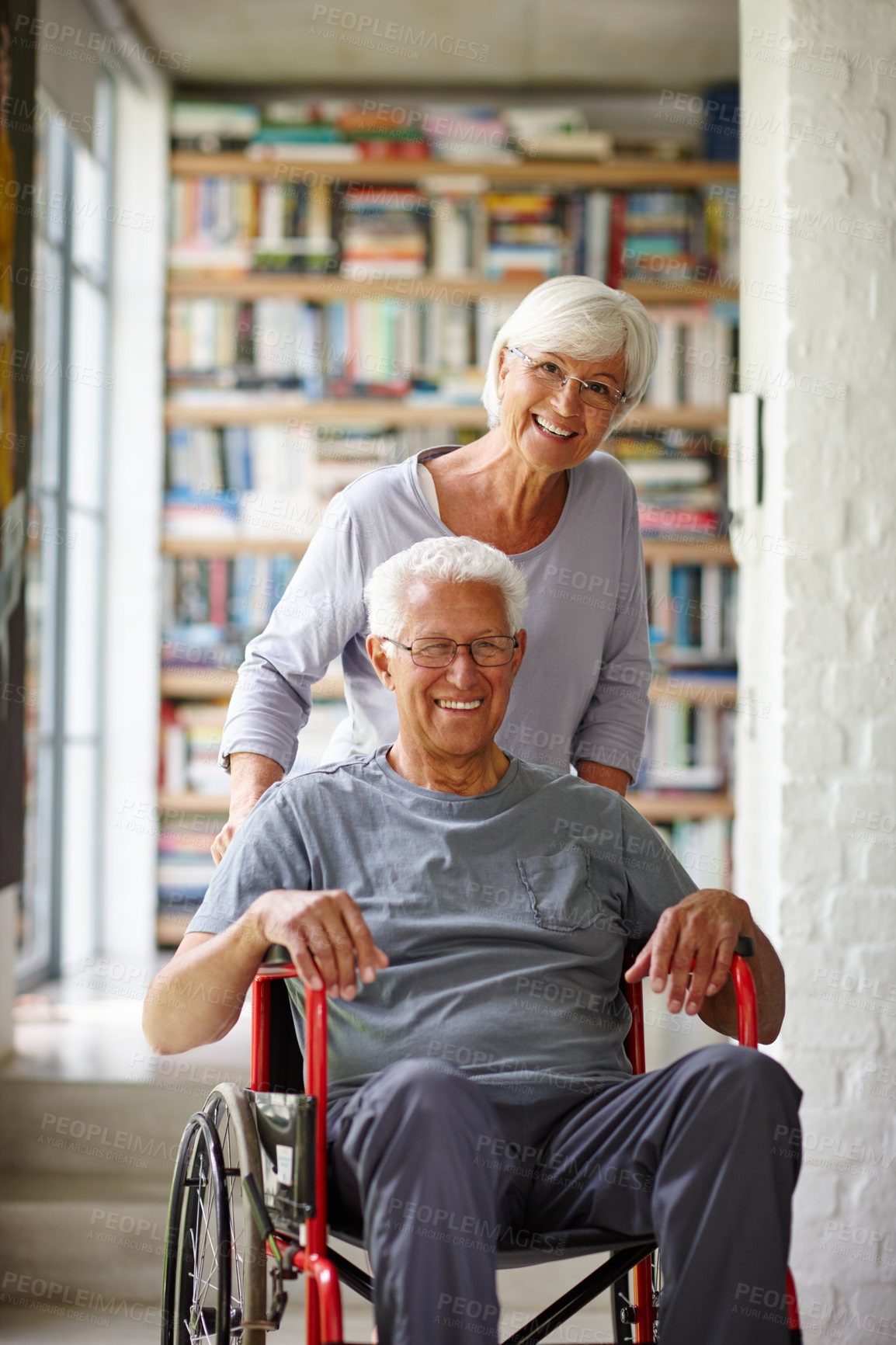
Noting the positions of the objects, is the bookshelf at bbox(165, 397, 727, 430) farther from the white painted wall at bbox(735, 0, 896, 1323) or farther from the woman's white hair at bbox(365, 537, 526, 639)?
the woman's white hair at bbox(365, 537, 526, 639)

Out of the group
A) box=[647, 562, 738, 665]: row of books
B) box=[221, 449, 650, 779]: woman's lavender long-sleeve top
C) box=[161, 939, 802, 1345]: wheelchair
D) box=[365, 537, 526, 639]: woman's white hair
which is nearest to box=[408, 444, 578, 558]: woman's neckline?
box=[221, 449, 650, 779]: woman's lavender long-sleeve top

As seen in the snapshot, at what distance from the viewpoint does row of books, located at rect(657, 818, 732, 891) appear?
4324mm

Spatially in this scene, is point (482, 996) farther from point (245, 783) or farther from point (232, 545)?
point (232, 545)

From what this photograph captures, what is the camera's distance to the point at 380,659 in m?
1.69

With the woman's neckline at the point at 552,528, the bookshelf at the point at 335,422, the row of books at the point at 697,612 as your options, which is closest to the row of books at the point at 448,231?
the bookshelf at the point at 335,422

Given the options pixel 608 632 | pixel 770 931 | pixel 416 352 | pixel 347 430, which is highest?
pixel 416 352

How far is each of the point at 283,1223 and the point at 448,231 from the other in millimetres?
3646

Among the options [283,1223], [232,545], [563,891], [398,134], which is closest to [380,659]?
[563,891]

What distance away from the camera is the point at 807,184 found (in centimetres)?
244

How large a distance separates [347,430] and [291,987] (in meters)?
3.06

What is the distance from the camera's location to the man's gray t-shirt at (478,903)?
5.05 feet

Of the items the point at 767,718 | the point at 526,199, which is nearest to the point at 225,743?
the point at 767,718

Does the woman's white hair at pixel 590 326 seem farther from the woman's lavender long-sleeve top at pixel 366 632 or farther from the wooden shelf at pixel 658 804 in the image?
the wooden shelf at pixel 658 804

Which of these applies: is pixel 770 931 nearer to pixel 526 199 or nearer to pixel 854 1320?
pixel 854 1320
